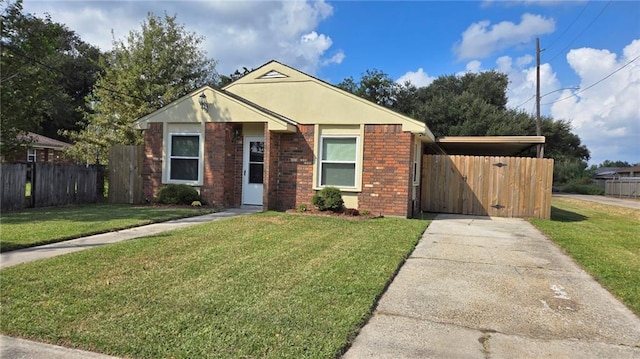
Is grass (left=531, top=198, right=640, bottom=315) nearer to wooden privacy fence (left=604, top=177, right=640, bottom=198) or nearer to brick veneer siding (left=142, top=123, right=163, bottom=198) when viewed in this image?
brick veneer siding (left=142, top=123, right=163, bottom=198)

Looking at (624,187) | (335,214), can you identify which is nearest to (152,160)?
(335,214)

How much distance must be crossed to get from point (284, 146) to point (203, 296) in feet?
26.6

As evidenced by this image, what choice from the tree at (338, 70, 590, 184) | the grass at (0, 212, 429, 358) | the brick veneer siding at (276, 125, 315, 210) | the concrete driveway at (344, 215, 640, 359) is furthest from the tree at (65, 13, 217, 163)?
the tree at (338, 70, 590, 184)

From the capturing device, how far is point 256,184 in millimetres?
12156

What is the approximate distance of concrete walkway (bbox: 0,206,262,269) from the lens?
5485mm

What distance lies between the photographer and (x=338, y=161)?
11570 millimetres

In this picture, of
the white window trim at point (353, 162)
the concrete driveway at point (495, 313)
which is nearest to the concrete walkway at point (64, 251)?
the white window trim at point (353, 162)

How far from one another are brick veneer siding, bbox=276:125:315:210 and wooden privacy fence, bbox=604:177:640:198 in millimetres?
32039

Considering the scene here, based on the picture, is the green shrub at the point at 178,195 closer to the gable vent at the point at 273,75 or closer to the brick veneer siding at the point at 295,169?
the brick veneer siding at the point at 295,169

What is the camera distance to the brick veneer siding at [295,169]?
1172cm

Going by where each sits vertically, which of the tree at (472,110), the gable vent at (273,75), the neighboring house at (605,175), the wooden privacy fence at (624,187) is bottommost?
the wooden privacy fence at (624,187)

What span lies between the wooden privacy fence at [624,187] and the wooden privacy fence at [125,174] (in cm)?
3577

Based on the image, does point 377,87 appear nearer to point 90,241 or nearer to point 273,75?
point 273,75

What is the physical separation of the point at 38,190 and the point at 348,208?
27.7 feet
